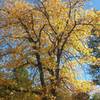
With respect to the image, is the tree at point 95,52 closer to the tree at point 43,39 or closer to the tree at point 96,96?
the tree at point 96,96

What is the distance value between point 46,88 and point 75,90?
2542 millimetres

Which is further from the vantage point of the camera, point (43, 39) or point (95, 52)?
point (95, 52)

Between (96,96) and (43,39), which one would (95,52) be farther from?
(43,39)

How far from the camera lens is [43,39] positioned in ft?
99.9

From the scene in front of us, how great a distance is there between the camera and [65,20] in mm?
30094

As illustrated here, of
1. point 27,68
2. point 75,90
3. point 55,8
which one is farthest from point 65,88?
point 55,8

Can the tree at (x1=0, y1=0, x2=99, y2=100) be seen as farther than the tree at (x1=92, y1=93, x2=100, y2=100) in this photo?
No

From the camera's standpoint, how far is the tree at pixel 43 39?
29.2 meters

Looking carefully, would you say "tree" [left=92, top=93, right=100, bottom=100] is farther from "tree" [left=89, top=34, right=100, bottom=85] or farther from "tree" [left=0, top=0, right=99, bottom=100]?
"tree" [left=0, top=0, right=99, bottom=100]

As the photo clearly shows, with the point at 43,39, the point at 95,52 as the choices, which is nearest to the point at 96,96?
the point at 95,52

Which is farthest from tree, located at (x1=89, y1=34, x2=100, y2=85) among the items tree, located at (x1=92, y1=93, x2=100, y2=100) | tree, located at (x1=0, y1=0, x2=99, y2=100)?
tree, located at (x1=0, y1=0, x2=99, y2=100)

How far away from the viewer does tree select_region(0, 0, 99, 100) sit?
2919 cm

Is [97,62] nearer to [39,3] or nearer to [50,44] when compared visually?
[50,44]

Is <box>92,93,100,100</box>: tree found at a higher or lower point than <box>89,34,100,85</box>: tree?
lower
